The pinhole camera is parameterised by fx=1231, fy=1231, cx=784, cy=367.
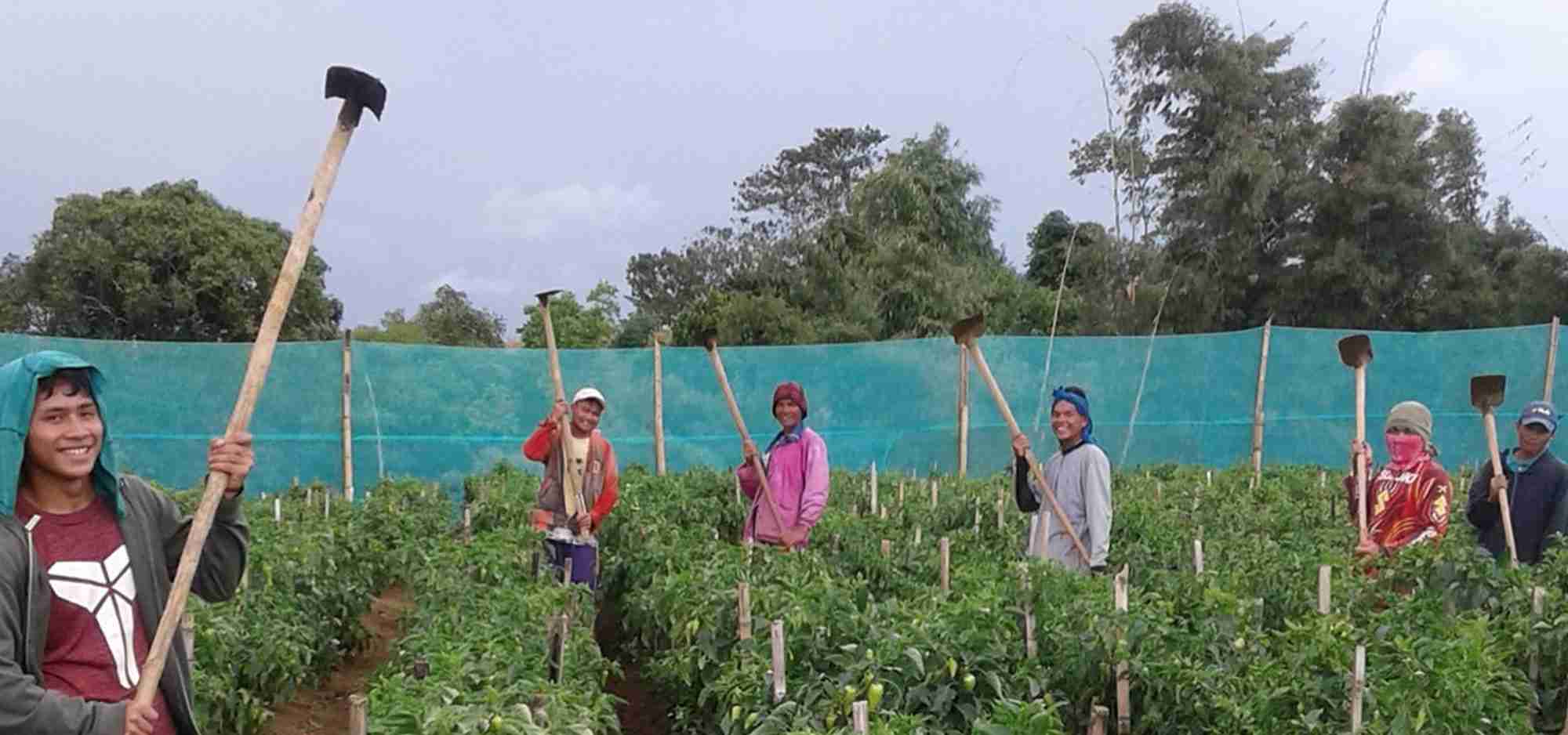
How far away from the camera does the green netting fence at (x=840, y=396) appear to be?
13773mm

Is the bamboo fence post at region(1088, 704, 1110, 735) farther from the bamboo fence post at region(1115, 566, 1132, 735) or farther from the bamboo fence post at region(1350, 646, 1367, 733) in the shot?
the bamboo fence post at region(1350, 646, 1367, 733)

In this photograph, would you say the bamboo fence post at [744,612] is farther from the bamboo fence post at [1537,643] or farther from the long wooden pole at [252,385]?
the bamboo fence post at [1537,643]

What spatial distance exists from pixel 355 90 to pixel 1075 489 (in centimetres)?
403

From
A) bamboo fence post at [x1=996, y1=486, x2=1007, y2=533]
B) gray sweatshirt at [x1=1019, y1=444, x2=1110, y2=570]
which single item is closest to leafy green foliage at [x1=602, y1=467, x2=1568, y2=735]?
gray sweatshirt at [x1=1019, y1=444, x2=1110, y2=570]

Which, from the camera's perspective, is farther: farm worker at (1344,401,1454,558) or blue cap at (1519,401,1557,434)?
farm worker at (1344,401,1454,558)

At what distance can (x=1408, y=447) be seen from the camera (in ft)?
19.9

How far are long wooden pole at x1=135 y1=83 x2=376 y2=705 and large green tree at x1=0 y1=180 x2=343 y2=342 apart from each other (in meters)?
27.1

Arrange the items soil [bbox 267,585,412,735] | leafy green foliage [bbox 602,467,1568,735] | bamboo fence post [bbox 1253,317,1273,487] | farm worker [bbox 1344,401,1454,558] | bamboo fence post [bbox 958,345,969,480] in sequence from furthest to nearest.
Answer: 1. bamboo fence post [bbox 1253,317,1273,487]
2. bamboo fence post [bbox 958,345,969,480]
3. soil [bbox 267,585,412,735]
4. farm worker [bbox 1344,401,1454,558]
5. leafy green foliage [bbox 602,467,1568,735]

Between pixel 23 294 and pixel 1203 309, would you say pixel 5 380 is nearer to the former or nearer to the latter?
pixel 1203 309

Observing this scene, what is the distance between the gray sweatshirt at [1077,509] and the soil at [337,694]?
3.50m

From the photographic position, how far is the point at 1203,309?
2547 cm

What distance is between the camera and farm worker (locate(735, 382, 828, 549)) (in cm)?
680

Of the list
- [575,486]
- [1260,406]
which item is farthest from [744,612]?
[1260,406]

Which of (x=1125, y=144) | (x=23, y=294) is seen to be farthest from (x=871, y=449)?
(x=23, y=294)
